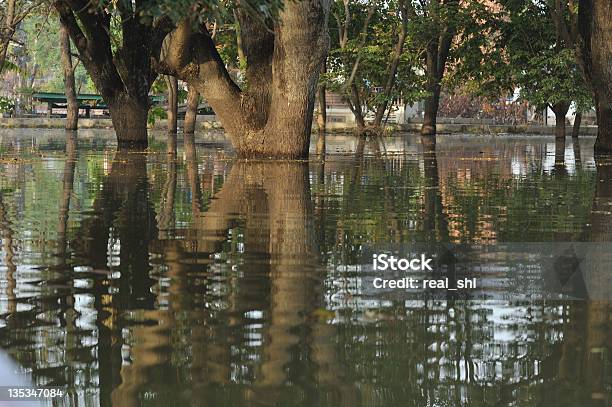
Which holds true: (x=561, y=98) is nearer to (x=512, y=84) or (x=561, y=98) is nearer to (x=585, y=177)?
(x=512, y=84)

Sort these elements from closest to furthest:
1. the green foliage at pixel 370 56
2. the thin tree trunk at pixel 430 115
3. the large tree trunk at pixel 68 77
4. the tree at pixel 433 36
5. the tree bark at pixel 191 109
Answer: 1. the large tree trunk at pixel 68 77
2. the tree bark at pixel 191 109
3. the tree at pixel 433 36
4. the green foliage at pixel 370 56
5. the thin tree trunk at pixel 430 115

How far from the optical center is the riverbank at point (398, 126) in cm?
6738

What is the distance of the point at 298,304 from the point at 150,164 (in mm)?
16382

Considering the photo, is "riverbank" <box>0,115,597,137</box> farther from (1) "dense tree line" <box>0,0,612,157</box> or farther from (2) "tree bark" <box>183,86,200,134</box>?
(2) "tree bark" <box>183,86,200,134</box>

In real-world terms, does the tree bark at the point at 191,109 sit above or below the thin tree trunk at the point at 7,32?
below

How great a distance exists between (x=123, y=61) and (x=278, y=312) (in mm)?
23829

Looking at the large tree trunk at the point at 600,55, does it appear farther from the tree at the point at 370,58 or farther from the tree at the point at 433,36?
the tree at the point at 433,36

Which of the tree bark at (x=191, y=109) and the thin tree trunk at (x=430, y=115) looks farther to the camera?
the thin tree trunk at (x=430, y=115)

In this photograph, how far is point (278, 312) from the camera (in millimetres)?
5523

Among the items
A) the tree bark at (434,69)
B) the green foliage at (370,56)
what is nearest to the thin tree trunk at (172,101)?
the green foliage at (370,56)

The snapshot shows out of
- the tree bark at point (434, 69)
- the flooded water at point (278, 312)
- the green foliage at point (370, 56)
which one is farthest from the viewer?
the tree bark at point (434, 69)

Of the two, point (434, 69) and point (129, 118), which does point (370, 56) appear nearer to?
point (434, 69)

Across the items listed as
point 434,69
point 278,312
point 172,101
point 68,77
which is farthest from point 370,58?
point 278,312

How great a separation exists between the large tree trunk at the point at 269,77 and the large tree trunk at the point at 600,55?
1123cm
